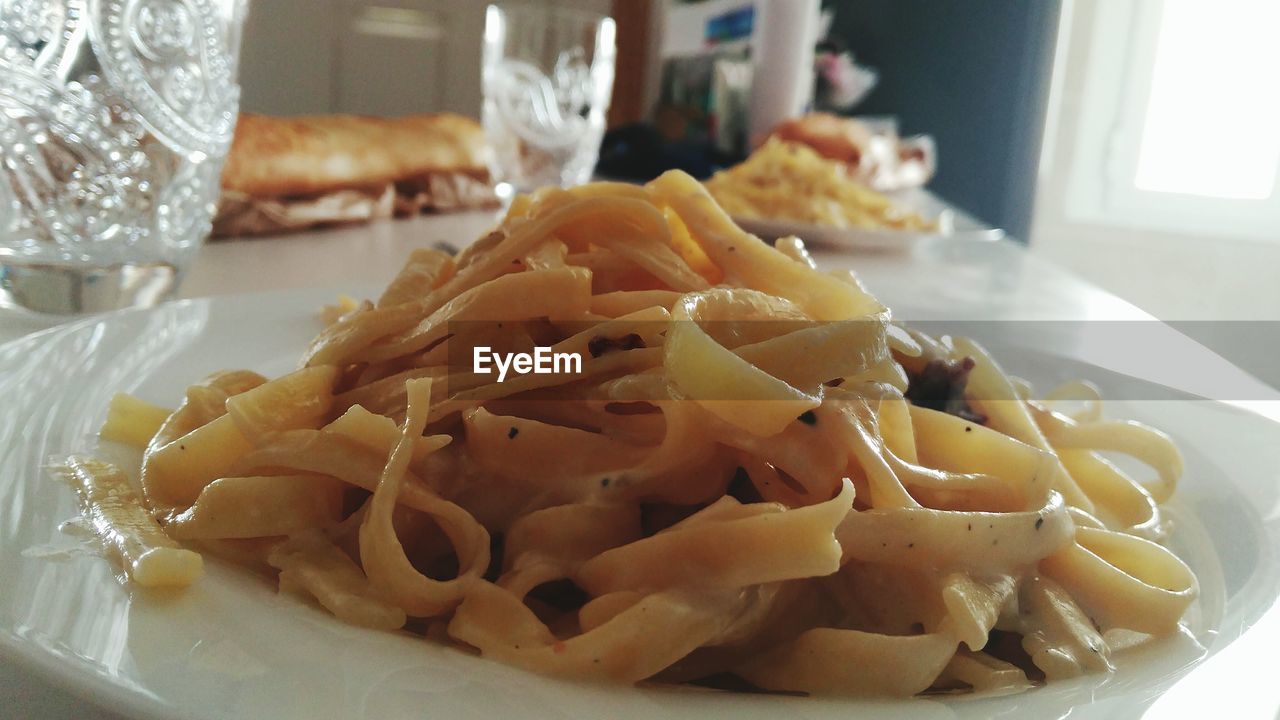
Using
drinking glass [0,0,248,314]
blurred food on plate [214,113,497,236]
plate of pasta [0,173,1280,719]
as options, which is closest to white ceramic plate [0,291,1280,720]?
plate of pasta [0,173,1280,719]

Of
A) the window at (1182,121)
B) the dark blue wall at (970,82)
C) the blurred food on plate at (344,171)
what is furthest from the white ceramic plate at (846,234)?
the window at (1182,121)

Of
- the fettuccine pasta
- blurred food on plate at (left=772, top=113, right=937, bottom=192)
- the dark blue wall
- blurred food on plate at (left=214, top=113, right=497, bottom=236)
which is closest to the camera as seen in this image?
the fettuccine pasta

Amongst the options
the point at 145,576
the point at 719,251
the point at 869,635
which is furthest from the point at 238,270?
the point at 869,635

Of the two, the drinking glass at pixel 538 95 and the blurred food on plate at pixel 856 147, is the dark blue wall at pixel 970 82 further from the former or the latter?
the drinking glass at pixel 538 95

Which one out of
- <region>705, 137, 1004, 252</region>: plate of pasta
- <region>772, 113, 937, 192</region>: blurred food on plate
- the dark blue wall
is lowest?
<region>705, 137, 1004, 252</region>: plate of pasta

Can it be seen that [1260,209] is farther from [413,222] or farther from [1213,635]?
[1213,635]

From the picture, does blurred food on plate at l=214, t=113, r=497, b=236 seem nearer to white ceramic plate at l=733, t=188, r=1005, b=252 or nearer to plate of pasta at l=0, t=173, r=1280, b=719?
white ceramic plate at l=733, t=188, r=1005, b=252

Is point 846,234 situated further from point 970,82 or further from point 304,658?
point 970,82
